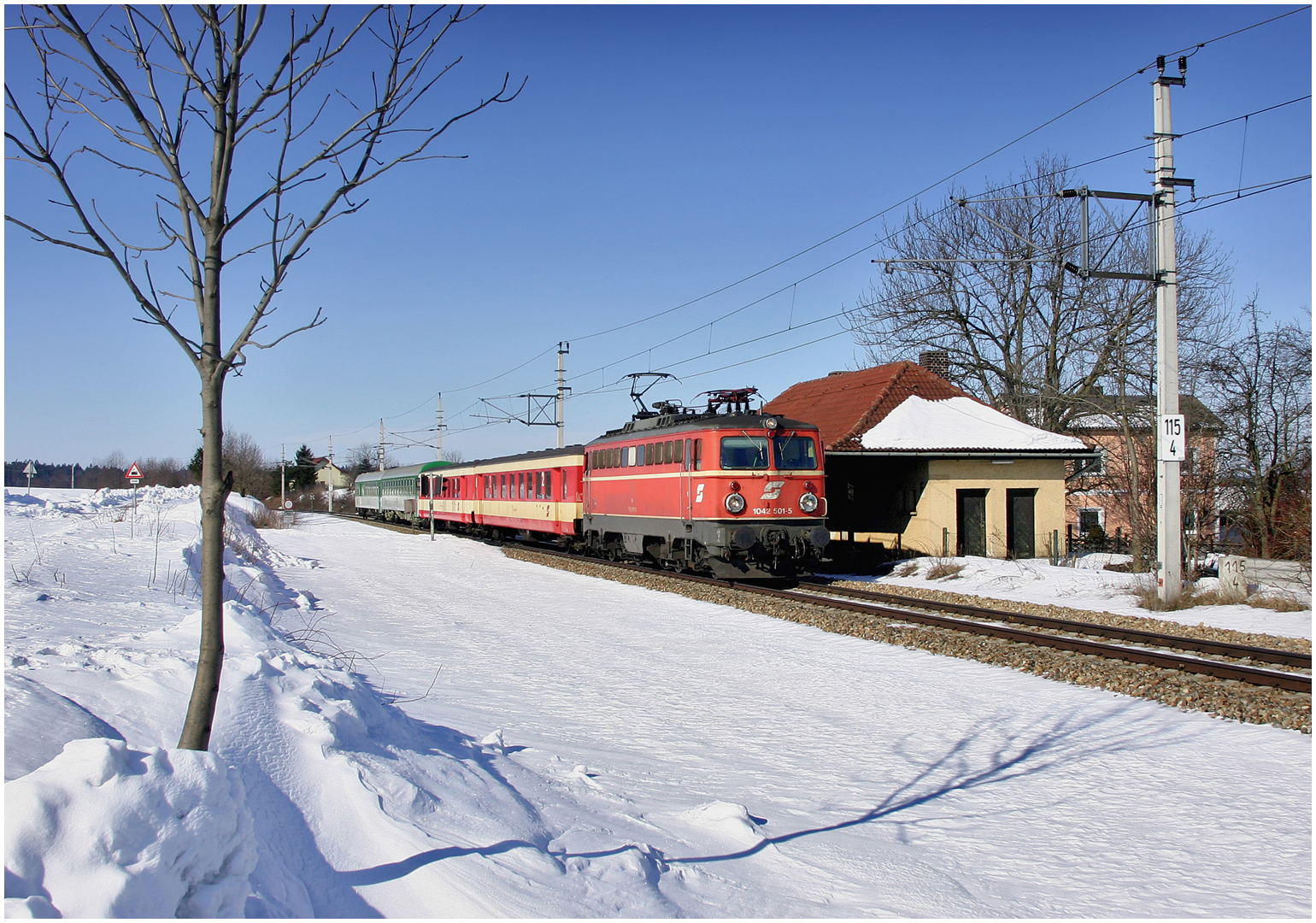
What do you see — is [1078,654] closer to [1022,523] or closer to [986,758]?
[986,758]

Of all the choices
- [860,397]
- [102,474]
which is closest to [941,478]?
[860,397]

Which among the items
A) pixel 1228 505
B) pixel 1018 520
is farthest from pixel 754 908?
pixel 1018 520

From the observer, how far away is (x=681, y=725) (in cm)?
791

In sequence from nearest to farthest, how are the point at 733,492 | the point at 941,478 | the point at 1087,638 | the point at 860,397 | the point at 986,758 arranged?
1. the point at 986,758
2. the point at 1087,638
3. the point at 733,492
4. the point at 941,478
5. the point at 860,397

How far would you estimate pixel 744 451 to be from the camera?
17.8 m

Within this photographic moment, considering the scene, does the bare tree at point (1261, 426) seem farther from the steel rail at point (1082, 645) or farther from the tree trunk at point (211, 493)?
the tree trunk at point (211, 493)

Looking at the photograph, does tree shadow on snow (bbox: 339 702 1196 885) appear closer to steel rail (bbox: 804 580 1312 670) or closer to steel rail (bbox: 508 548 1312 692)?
steel rail (bbox: 508 548 1312 692)

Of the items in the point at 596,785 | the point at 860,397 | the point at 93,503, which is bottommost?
the point at 596,785

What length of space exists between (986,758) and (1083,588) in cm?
1237

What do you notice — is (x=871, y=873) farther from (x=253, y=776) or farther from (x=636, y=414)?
(x=636, y=414)

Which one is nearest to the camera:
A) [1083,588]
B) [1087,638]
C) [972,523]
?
[1087,638]

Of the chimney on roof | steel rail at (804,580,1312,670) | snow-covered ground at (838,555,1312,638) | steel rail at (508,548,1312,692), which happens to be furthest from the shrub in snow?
the chimney on roof

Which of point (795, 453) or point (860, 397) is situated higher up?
point (860, 397)

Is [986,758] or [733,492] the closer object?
[986,758]
